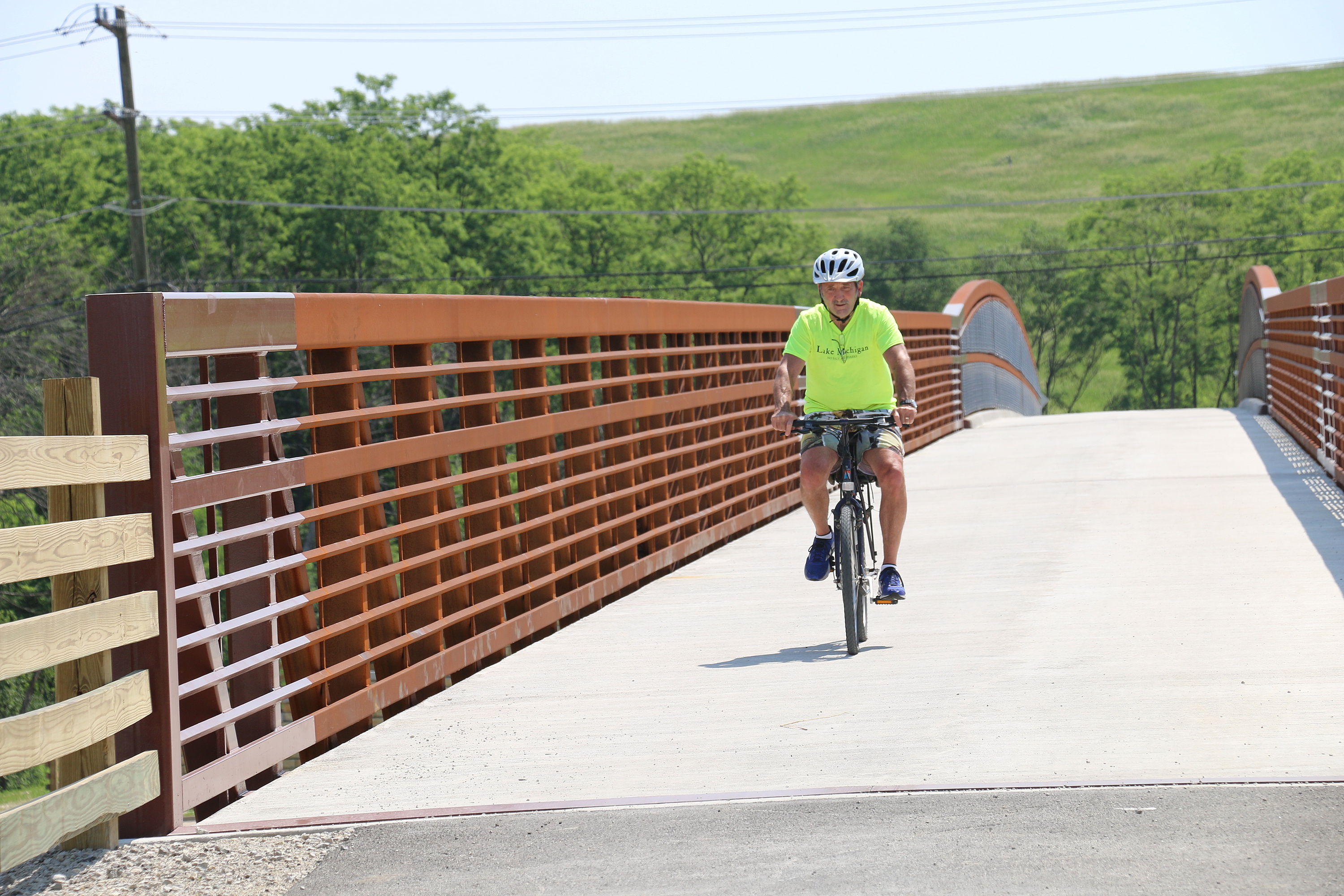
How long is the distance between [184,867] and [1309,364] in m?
14.0

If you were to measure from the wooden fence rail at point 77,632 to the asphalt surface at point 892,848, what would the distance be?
615 millimetres

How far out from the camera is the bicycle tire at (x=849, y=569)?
22.8 feet

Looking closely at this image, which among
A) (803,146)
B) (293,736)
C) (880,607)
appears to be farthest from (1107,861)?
(803,146)

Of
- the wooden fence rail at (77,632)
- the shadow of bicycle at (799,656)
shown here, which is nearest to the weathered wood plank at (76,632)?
the wooden fence rail at (77,632)

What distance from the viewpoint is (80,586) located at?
4.11 metres

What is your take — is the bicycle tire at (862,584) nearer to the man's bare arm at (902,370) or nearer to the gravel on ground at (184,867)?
the man's bare arm at (902,370)

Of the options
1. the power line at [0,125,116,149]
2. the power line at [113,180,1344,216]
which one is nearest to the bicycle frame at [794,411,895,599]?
the power line at [113,180,1344,216]

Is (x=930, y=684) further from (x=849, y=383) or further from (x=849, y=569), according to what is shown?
(x=849, y=383)

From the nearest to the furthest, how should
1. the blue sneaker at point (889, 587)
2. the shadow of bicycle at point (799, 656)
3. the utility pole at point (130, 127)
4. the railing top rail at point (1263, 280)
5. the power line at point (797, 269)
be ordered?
the shadow of bicycle at point (799, 656)
the blue sneaker at point (889, 587)
the railing top rail at point (1263, 280)
the utility pole at point (130, 127)
the power line at point (797, 269)

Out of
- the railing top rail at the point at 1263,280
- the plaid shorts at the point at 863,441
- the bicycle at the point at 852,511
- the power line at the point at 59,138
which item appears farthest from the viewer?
the power line at the point at 59,138

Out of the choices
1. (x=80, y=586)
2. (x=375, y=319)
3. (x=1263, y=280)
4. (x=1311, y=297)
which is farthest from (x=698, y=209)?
(x=80, y=586)

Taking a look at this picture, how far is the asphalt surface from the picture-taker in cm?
368

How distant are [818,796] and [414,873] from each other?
1181 millimetres

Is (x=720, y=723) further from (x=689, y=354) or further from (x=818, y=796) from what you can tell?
(x=689, y=354)
